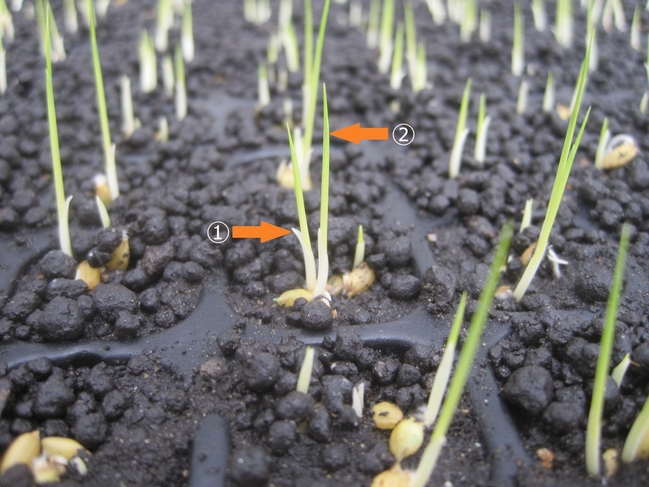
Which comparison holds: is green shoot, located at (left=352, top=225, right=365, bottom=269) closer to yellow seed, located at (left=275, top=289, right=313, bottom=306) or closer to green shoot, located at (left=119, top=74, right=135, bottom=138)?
yellow seed, located at (left=275, top=289, right=313, bottom=306)

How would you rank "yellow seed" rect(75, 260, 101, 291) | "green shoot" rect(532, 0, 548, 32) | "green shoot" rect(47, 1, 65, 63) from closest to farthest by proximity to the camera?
"yellow seed" rect(75, 260, 101, 291) → "green shoot" rect(47, 1, 65, 63) → "green shoot" rect(532, 0, 548, 32)

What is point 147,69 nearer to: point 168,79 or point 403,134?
point 168,79

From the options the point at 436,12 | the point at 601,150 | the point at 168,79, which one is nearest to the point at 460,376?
the point at 601,150

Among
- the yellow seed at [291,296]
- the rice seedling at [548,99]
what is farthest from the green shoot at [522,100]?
the yellow seed at [291,296]

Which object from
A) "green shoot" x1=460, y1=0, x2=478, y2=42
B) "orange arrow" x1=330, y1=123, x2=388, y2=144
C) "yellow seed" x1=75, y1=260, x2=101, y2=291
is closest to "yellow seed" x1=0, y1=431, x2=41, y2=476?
"yellow seed" x1=75, y1=260, x2=101, y2=291

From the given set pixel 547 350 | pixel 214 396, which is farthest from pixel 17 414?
pixel 547 350

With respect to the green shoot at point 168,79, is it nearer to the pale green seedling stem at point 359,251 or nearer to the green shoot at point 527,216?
the pale green seedling stem at point 359,251

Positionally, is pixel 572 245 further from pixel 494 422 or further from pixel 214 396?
pixel 214 396
